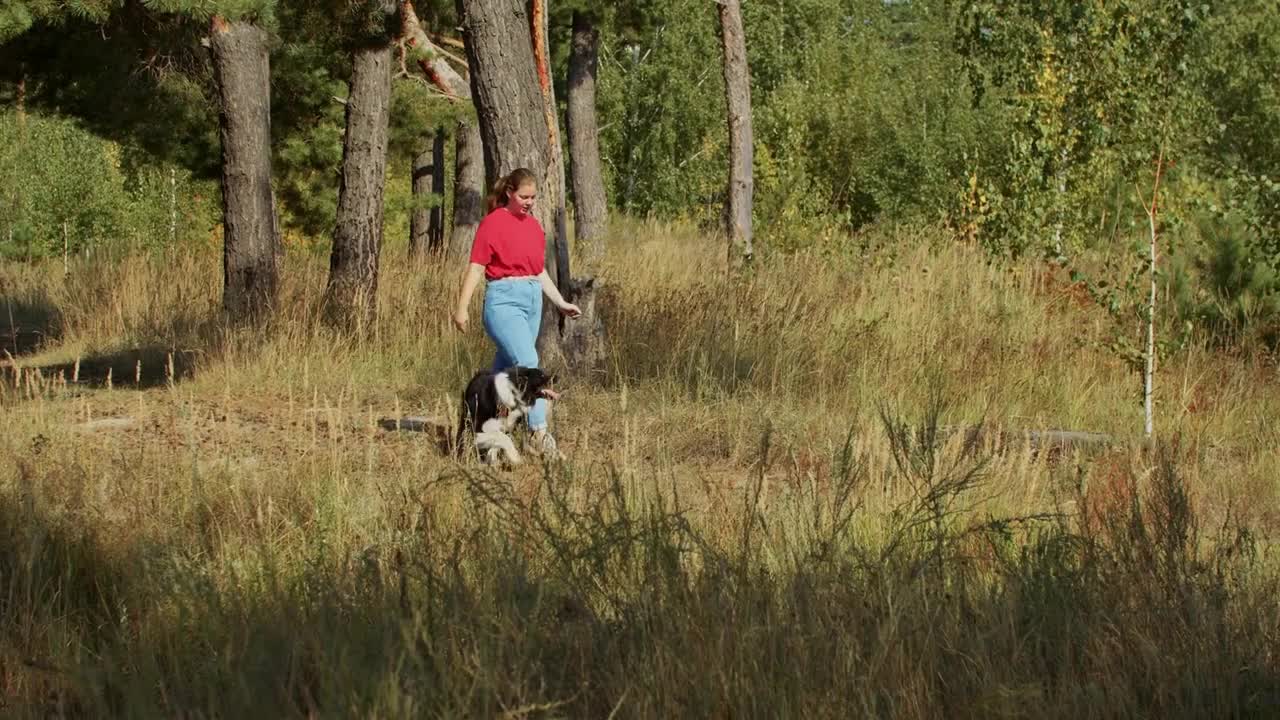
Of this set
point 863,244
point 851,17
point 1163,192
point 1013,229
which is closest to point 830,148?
point 863,244

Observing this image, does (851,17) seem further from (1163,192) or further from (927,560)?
(927,560)

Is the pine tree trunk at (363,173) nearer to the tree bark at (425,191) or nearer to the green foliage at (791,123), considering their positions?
the green foliage at (791,123)

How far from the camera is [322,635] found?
11.6 feet

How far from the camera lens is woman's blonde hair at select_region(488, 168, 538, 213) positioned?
813cm

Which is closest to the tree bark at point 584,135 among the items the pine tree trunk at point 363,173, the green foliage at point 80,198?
the pine tree trunk at point 363,173

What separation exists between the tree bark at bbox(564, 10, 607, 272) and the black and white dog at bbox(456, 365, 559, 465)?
34.9 feet

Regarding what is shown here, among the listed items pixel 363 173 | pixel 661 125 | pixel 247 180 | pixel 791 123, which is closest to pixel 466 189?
pixel 791 123

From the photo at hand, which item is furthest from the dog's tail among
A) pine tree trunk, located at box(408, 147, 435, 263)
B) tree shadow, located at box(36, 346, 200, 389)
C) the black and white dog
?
pine tree trunk, located at box(408, 147, 435, 263)

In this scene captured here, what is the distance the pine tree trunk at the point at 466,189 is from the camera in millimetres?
20047

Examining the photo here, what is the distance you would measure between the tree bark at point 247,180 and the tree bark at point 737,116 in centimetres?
796

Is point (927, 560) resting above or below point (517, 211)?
below

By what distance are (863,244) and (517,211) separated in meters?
7.12

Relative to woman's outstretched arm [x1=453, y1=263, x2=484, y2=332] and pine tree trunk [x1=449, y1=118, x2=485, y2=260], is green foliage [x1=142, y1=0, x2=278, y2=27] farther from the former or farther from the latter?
pine tree trunk [x1=449, y1=118, x2=485, y2=260]

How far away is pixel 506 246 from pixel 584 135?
41.0 ft
